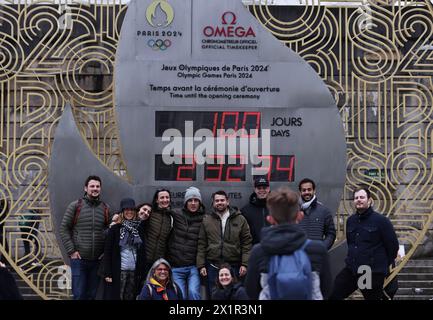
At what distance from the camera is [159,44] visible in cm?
1189

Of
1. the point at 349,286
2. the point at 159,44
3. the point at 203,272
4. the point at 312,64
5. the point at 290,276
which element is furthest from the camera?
the point at 312,64

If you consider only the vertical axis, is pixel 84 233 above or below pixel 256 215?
below

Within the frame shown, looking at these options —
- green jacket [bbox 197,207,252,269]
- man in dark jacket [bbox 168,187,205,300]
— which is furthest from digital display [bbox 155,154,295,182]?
green jacket [bbox 197,207,252,269]

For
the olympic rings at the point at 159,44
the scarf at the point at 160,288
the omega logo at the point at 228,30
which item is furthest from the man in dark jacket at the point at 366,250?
the olympic rings at the point at 159,44

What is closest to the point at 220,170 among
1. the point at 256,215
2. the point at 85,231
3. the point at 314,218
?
the point at 256,215

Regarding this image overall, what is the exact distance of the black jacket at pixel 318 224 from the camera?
10797 mm

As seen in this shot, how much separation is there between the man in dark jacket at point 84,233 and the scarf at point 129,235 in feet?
1.47

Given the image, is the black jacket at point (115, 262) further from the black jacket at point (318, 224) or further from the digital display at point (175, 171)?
the black jacket at point (318, 224)

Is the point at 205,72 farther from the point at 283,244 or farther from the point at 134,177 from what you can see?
the point at 283,244

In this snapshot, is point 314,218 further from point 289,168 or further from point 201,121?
point 201,121

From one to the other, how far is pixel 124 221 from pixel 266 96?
2577mm

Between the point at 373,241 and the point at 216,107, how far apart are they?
2786 millimetres
